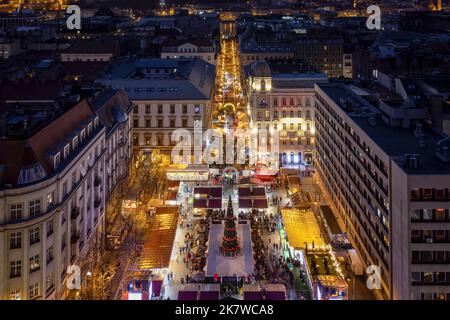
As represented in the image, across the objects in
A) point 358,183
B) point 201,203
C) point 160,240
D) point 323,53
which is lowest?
point 160,240

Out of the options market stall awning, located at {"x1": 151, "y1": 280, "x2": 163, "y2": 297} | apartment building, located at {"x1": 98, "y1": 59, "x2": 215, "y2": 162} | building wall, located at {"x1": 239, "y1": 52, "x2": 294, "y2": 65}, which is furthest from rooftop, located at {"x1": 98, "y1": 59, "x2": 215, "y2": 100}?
building wall, located at {"x1": 239, "y1": 52, "x2": 294, "y2": 65}

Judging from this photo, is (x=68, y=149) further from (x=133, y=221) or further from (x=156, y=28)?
(x=156, y=28)

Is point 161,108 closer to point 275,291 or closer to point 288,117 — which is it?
point 288,117

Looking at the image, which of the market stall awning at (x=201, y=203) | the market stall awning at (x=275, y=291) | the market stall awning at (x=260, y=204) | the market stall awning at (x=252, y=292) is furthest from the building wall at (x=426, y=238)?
the market stall awning at (x=201, y=203)

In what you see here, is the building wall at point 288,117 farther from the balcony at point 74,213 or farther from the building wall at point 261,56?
the building wall at point 261,56

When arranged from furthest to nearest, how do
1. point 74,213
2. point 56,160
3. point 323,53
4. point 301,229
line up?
point 323,53 < point 301,229 < point 74,213 < point 56,160

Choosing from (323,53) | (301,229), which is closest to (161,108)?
(301,229)

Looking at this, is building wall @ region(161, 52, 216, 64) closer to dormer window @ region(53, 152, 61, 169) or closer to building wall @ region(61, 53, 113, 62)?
building wall @ region(61, 53, 113, 62)
